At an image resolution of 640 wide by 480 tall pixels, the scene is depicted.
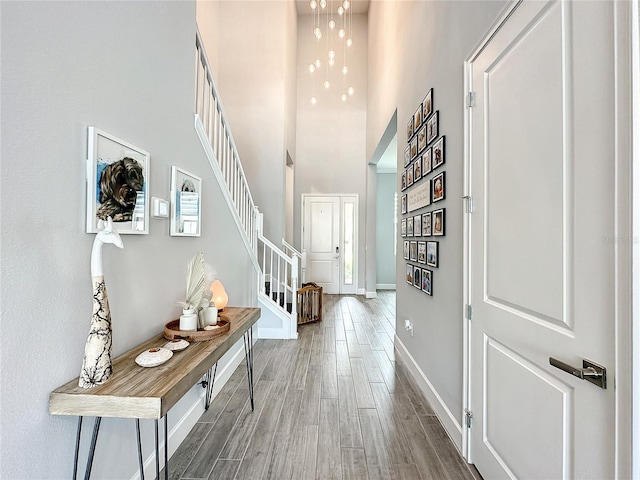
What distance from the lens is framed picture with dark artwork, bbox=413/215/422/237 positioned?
2.69 metres

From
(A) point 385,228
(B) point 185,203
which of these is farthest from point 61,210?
(A) point 385,228

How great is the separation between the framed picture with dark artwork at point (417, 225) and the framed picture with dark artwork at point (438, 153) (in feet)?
1.81

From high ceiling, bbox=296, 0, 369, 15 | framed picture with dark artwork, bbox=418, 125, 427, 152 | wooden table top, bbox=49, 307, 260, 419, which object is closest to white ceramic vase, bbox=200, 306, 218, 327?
wooden table top, bbox=49, 307, 260, 419

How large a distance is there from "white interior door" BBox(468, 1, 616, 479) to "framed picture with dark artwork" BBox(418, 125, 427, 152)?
839 millimetres

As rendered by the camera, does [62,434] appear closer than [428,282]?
Yes

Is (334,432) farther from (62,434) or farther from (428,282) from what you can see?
(62,434)

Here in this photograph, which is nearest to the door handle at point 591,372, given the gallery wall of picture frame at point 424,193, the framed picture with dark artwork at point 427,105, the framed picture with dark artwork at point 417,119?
the gallery wall of picture frame at point 424,193

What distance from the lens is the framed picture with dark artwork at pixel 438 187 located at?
7.10ft

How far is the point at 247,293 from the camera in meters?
3.39

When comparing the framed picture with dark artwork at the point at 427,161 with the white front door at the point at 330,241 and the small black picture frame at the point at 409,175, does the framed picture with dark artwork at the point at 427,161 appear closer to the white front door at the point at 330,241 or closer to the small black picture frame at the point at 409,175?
the small black picture frame at the point at 409,175

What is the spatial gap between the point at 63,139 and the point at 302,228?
616cm

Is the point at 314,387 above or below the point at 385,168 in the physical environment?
below

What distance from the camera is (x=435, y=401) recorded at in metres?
2.24

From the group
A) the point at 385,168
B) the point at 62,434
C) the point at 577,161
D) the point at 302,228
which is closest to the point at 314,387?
the point at 62,434
